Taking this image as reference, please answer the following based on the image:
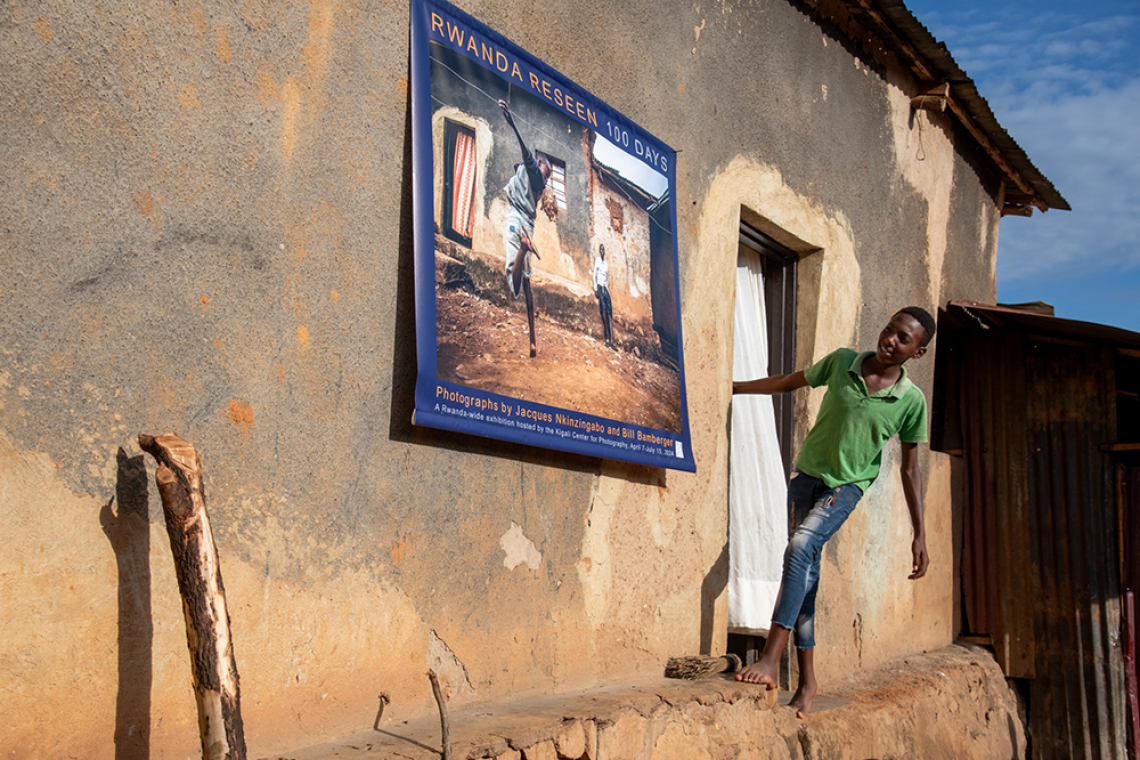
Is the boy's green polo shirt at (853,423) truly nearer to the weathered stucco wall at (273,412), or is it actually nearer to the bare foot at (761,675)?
the weathered stucco wall at (273,412)

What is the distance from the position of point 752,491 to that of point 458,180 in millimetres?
2549

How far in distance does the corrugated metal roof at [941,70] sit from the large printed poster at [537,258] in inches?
95.9

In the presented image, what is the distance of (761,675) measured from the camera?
398cm

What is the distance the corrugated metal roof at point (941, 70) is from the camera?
5750mm

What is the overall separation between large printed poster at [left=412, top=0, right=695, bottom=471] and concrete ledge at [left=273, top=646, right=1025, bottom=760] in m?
0.90

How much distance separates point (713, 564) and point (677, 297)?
4.15ft

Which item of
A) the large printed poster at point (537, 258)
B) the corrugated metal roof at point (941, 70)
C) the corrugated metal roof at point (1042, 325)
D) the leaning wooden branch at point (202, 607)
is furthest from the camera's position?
the corrugated metal roof at point (1042, 325)

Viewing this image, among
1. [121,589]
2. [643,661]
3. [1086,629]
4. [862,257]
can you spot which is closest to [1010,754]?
[1086,629]

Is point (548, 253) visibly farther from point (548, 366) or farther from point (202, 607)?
point (202, 607)

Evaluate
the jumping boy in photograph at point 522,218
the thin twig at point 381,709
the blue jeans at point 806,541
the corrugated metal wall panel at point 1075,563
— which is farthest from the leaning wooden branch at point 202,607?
the corrugated metal wall panel at point 1075,563

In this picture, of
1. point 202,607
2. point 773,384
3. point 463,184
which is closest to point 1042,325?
point 773,384

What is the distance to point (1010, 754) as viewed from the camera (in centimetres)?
684

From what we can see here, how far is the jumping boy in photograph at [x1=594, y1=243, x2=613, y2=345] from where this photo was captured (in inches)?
146

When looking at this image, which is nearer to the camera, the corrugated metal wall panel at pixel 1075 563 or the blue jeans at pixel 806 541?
the blue jeans at pixel 806 541
